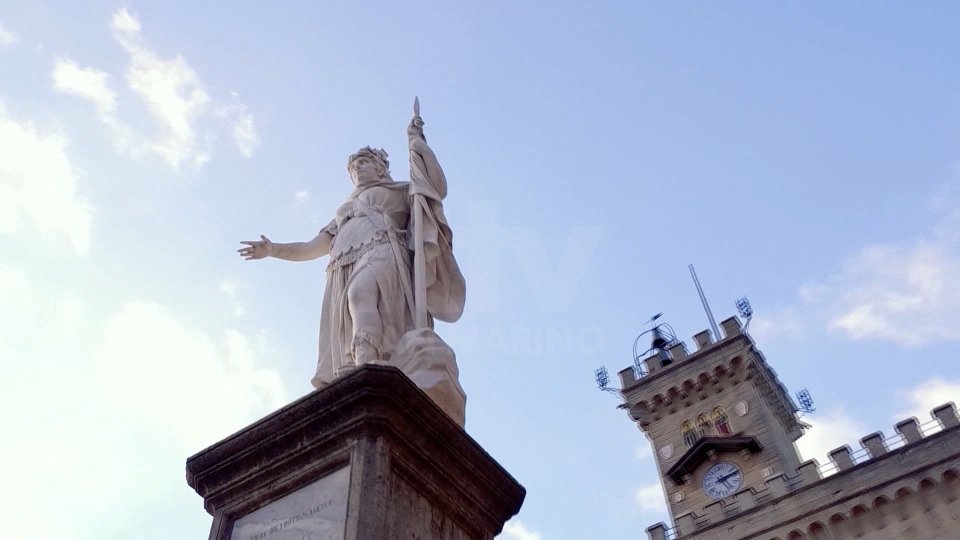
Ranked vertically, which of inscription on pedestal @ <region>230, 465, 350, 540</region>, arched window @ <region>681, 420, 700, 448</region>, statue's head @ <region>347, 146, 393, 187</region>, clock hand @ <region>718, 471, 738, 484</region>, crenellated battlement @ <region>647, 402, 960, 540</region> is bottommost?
inscription on pedestal @ <region>230, 465, 350, 540</region>

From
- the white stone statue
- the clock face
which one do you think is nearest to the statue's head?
the white stone statue

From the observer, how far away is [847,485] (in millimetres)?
33000

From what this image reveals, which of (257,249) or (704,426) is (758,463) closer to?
(704,426)

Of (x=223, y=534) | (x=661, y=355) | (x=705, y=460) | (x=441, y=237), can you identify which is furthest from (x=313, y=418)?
(x=661, y=355)

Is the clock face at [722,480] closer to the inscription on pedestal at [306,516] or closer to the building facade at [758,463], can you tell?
the building facade at [758,463]

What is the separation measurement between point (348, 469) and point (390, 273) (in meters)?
2.05

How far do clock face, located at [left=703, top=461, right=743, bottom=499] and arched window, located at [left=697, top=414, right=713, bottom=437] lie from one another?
6.85ft

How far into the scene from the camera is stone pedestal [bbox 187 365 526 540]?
13.6 ft

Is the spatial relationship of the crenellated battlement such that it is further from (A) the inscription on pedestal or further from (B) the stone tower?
(A) the inscription on pedestal

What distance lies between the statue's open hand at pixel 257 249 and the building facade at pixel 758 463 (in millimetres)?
30524

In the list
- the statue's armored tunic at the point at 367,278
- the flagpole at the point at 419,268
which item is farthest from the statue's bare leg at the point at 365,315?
the flagpole at the point at 419,268

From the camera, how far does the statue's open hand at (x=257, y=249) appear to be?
6988 millimetres

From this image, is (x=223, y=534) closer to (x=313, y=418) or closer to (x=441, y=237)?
(x=313, y=418)

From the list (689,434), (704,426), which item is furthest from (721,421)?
(689,434)
